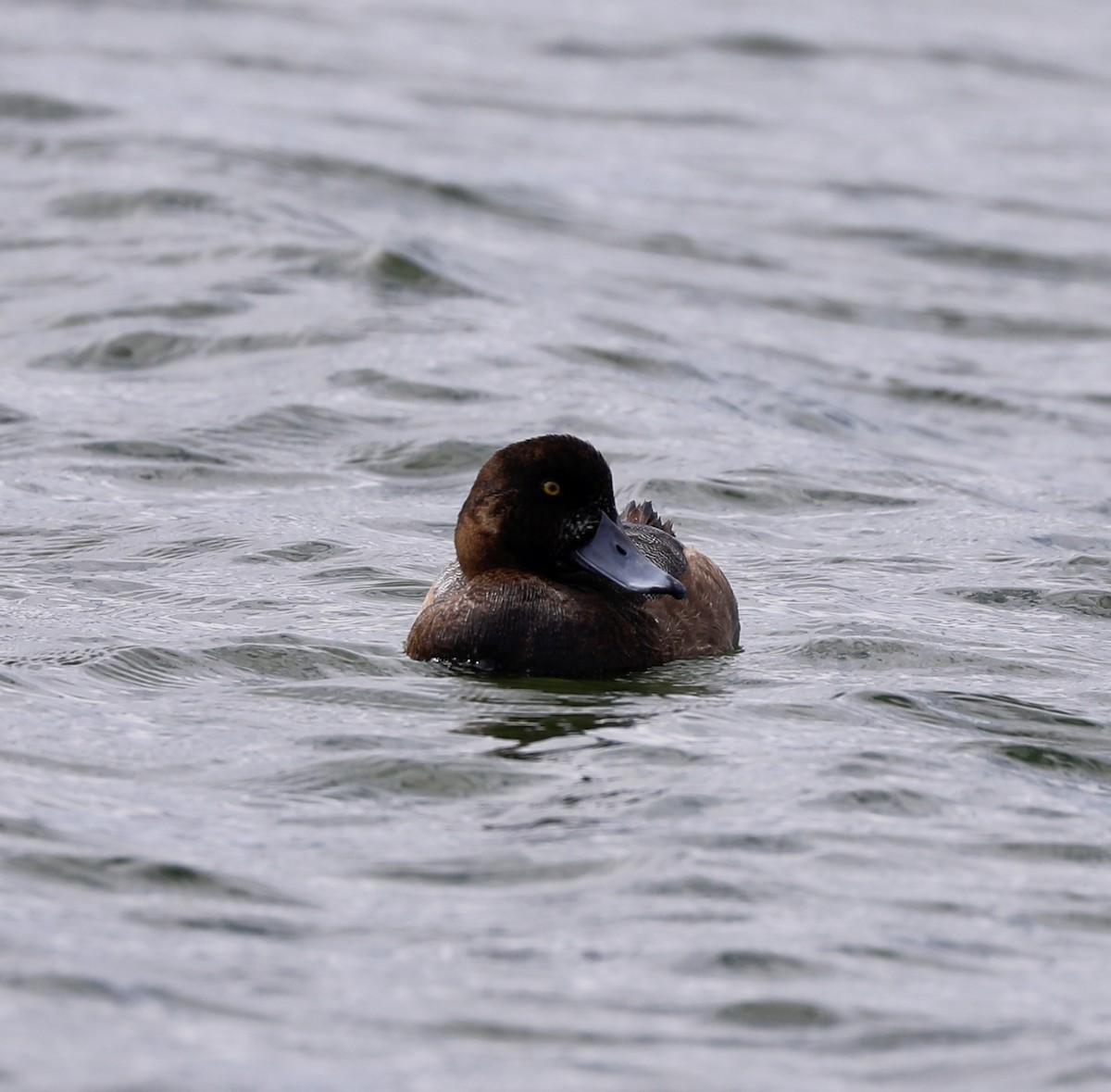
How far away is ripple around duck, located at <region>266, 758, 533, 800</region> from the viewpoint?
6.85 metres

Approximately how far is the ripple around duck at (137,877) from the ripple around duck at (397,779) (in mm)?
763

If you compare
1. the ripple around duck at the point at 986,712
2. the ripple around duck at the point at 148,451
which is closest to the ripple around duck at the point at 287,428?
the ripple around duck at the point at 148,451

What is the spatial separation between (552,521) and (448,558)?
2.19 meters

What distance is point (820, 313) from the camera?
1722 cm

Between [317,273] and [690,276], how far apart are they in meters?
3.34

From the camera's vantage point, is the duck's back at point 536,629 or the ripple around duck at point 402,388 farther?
the ripple around duck at point 402,388

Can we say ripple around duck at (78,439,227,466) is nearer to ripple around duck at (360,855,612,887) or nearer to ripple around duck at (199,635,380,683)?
ripple around duck at (199,635,380,683)

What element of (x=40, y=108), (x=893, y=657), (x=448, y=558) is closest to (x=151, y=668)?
(x=448, y=558)

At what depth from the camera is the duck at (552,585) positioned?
803 centimetres

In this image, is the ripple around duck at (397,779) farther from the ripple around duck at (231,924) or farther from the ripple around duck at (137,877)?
the ripple around duck at (231,924)

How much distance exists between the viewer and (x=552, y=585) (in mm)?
8219

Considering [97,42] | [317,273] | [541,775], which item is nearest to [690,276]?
[317,273]

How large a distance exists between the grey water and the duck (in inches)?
4.7

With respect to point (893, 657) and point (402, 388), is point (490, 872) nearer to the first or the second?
point (893, 657)
